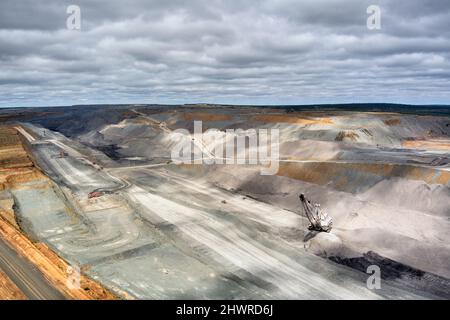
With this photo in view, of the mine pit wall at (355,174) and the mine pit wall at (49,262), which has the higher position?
the mine pit wall at (355,174)

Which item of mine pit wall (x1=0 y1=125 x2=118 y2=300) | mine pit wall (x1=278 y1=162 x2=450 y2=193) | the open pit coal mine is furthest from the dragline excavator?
mine pit wall (x1=0 y1=125 x2=118 y2=300)

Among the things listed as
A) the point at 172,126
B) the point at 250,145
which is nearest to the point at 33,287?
the point at 250,145

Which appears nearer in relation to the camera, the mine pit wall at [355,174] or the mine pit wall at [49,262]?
the mine pit wall at [49,262]

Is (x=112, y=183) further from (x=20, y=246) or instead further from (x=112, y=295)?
(x=112, y=295)

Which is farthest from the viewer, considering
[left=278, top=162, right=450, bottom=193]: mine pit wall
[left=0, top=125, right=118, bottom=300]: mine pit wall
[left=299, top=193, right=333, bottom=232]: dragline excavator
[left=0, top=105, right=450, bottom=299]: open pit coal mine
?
[left=278, top=162, right=450, bottom=193]: mine pit wall

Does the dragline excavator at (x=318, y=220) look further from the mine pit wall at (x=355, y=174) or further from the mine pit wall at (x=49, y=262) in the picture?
the mine pit wall at (x=49, y=262)

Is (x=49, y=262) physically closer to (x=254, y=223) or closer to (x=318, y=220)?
(x=254, y=223)

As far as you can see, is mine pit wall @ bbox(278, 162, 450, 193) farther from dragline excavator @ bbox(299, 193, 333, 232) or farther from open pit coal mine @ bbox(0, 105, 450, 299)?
dragline excavator @ bbox(299, 193, 333, 232)

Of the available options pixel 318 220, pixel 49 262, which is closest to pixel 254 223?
pixel 318 220

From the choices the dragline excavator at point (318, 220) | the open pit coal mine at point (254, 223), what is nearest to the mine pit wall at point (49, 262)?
the open pit coal mine at point (254, 223)
